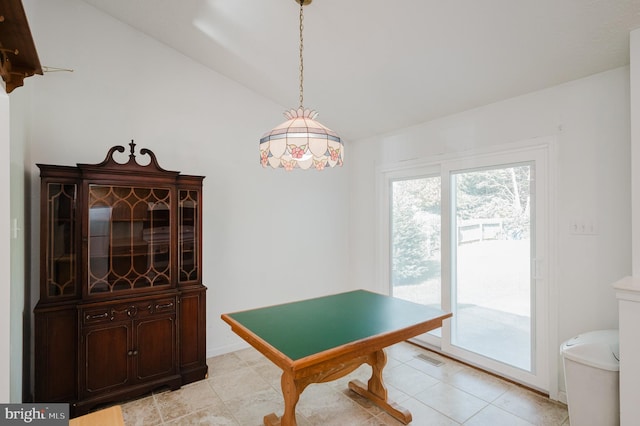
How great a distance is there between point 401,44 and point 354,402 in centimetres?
294

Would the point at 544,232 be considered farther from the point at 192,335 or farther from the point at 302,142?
the point at 192,335

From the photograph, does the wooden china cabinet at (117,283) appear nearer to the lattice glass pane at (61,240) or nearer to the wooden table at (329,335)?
the lattice glass pane at (61,240)

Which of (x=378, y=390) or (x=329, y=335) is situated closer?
(x=329, y=335)

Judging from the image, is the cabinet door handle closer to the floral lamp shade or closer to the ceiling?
the floral lamp shade

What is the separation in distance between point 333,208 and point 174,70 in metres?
2.55

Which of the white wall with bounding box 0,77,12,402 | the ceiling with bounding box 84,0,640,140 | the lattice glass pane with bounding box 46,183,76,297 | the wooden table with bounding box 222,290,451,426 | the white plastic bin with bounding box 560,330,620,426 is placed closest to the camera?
the white wall with bounding box 0,77,12,402

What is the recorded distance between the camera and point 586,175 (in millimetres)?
2402

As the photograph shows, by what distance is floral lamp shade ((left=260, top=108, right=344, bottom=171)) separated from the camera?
1743 millimetres

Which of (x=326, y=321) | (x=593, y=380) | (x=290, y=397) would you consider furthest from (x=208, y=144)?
(x=593, y=380)

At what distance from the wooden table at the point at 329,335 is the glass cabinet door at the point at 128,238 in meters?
1.00

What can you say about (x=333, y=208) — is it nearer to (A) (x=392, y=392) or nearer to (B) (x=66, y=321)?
(A) (x=392, y=392)

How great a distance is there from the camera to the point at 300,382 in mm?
2029

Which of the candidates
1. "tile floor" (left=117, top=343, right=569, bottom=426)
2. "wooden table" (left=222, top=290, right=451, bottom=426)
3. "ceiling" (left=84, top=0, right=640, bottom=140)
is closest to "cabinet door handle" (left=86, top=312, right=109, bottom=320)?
A: "tile floor" (left=117, top=343, right=569, bottom=426)

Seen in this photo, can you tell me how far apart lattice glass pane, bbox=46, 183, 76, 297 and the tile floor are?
1097mm
